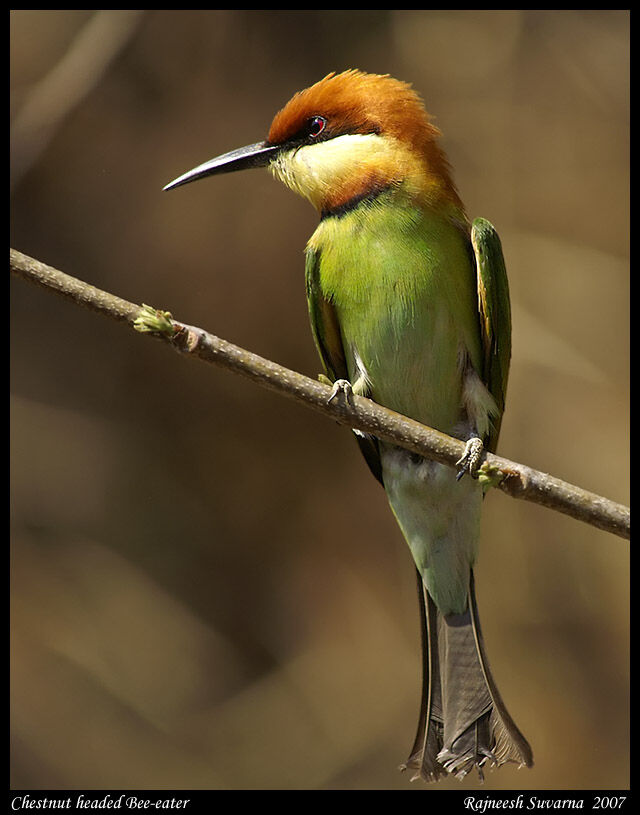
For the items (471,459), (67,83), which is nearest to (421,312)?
(471,459)

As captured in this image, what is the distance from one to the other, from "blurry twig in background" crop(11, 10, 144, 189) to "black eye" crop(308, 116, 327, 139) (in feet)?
3.85

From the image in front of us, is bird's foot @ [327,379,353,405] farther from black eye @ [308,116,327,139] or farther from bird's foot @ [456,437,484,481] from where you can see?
black eye @ [308,116,327,139]

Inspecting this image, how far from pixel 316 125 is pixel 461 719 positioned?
124 centimetres

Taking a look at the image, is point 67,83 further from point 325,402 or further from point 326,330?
point 325,402

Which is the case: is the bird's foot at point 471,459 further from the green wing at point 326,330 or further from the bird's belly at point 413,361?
the green wing at point 326,330

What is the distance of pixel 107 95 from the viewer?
9.16 ft

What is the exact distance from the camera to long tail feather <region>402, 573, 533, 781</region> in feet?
5.58

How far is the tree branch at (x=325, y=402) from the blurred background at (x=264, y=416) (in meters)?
1.46

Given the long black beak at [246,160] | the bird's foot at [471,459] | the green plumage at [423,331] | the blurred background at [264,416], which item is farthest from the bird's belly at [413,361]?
the blurred background at [264,416]

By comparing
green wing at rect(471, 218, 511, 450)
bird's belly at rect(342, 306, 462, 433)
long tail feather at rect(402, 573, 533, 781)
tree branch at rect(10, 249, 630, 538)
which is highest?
green wing at rect(471, 218, 511, 450)

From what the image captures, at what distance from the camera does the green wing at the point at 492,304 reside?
5.83ft

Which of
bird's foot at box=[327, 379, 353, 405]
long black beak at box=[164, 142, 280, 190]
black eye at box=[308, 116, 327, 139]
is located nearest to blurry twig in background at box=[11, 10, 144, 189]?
long black beak at box=[164, 142, 280, 190]

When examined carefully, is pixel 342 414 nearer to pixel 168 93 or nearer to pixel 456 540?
pixel 456 540

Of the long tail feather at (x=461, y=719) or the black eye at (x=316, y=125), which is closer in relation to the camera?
the long tail feather at (x=461, y=719)
